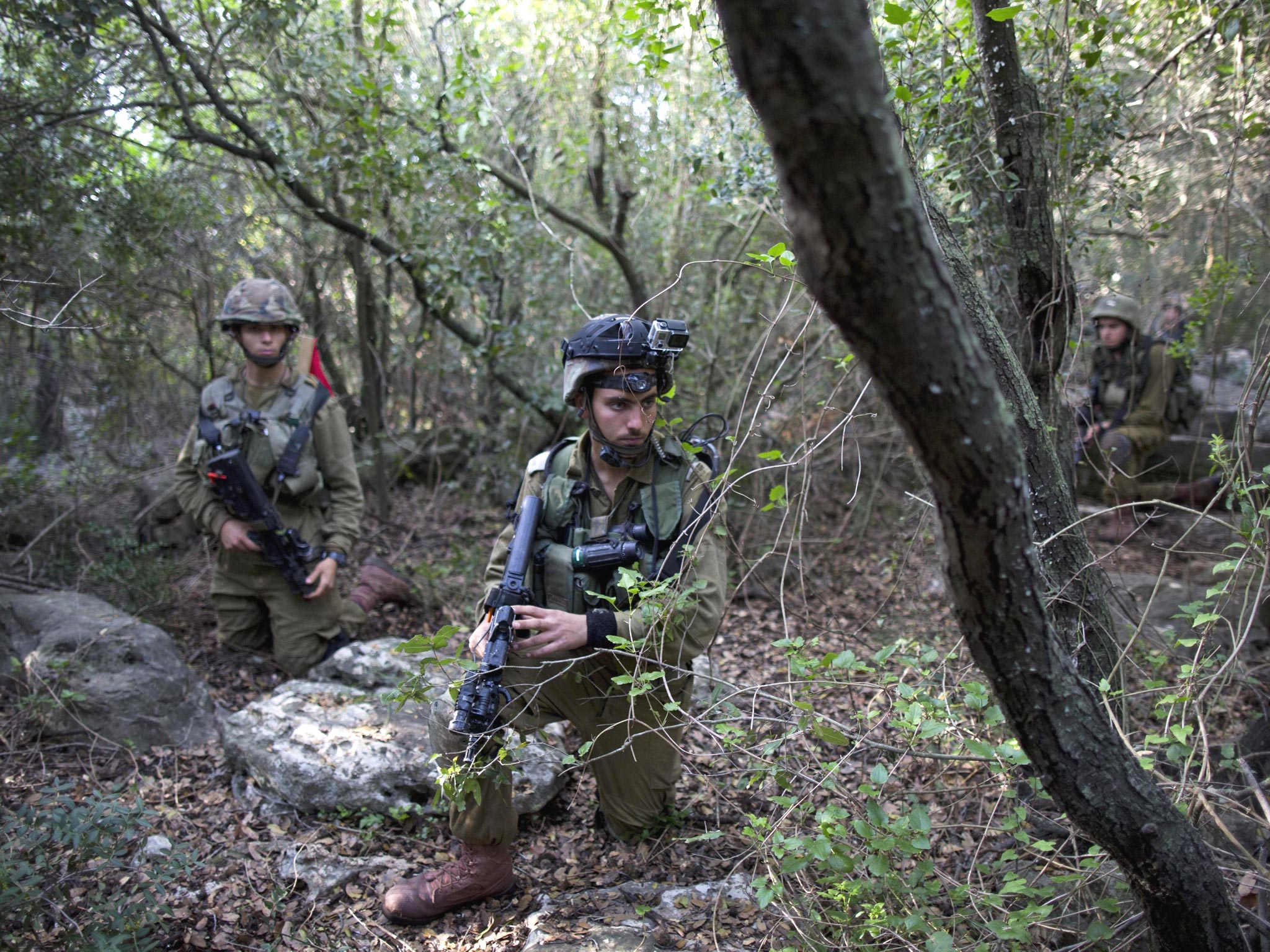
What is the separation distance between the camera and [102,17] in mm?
3936

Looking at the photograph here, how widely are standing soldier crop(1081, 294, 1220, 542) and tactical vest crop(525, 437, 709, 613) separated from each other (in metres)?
3.94

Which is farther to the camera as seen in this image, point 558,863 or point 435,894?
point 558,863

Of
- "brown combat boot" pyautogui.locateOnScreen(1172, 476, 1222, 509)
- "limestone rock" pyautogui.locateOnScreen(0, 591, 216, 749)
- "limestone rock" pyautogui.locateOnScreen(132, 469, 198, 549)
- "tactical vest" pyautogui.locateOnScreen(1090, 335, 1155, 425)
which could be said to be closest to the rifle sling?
"limestone rock" pyautogui.locateOnScreen(0, 591, 216, 749)

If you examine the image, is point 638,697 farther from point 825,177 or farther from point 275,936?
point 825,177

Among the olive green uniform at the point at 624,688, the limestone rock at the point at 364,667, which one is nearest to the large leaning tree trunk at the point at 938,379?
the olive green uniform at the point at 624,688

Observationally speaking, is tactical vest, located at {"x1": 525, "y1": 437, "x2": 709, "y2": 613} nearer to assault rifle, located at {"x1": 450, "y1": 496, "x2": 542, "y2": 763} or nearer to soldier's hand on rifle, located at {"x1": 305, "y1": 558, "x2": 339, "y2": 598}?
assault rifle, located at {"x1": 450, "y1": 496, "x2": 542, "y2": 763}

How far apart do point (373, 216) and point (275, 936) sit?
4107 mm

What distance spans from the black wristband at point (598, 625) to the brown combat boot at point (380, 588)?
246 cm

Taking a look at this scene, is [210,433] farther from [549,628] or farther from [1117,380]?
[1117,380]

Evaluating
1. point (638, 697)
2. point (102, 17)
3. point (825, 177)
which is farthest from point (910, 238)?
point (102, 17)

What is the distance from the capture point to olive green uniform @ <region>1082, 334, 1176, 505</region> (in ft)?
18.9

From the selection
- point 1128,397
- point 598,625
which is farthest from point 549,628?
point 1128,397

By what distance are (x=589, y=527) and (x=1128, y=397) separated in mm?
5127

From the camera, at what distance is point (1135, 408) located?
6.01m
